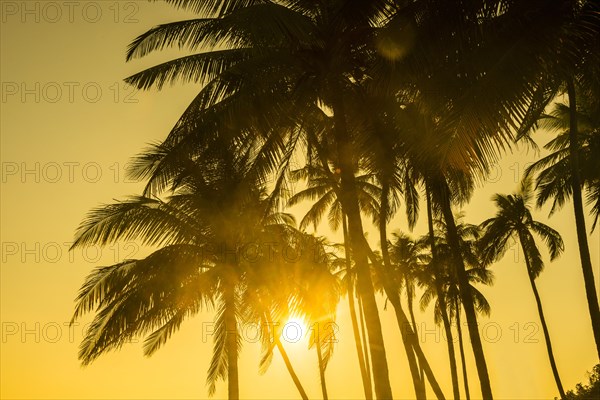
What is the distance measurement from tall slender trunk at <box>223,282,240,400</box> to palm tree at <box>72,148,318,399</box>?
0.10ft

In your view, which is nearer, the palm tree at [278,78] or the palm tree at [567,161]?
the palm tree at [278,78]

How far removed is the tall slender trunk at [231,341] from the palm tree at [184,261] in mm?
29

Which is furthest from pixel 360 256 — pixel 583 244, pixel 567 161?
pixel 567 161

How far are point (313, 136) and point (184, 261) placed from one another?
5.25m

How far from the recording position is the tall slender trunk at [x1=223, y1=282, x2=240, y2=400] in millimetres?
20359

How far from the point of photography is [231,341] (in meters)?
20.5

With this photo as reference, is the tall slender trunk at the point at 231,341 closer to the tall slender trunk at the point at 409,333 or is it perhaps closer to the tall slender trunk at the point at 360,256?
the tall slender trunk at the point at 409,333

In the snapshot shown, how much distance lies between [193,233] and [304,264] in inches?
137

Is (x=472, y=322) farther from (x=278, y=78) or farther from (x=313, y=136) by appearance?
(x=278, y=78)

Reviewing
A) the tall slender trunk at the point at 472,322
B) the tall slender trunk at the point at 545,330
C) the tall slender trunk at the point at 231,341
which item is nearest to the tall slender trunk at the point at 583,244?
the tall slender trunk at the point at 472,322

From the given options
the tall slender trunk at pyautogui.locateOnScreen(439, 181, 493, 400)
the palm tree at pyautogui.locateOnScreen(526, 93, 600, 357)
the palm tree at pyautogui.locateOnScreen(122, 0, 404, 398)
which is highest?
the palm tree at pyautogui.locateOnScreen(526, 93, 600, 357)

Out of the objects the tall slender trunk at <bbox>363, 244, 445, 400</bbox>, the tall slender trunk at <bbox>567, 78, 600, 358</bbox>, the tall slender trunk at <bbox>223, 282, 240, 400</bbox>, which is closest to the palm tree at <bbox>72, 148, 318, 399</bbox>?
the tall slender trunk at <bbox>223, 282, 240, 400</bbox>

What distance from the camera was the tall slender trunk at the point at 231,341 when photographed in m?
20.4

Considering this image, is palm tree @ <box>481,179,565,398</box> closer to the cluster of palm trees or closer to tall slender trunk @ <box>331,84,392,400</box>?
the cluster of palm trees
